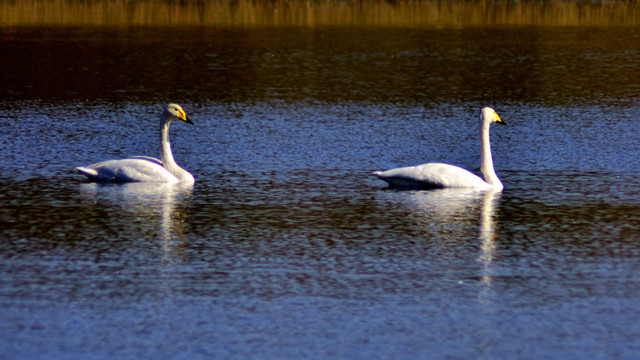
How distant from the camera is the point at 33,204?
13.6 meters

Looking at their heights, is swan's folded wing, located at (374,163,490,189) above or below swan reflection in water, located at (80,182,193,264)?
above

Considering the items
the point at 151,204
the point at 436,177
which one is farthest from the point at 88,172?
the point at 436,177

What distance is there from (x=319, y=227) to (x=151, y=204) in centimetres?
253

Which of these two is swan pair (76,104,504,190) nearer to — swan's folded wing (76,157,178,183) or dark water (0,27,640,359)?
swan's folded wing (76,157,178,183)

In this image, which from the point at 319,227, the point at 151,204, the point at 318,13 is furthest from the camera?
the point at 318,13

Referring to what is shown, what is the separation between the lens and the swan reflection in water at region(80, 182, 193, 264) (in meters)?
11.9

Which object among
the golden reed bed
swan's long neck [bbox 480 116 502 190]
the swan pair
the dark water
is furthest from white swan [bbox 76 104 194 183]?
the golden reed bed

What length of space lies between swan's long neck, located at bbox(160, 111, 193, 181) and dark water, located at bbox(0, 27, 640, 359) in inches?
19.1

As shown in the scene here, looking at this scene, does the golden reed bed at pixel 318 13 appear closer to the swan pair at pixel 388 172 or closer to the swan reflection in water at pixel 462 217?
the swan pair at pixel 388 172

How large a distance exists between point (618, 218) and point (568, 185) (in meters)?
2.25

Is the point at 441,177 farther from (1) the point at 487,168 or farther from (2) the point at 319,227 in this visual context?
(2) the point at 319,227

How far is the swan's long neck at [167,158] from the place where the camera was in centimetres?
1540

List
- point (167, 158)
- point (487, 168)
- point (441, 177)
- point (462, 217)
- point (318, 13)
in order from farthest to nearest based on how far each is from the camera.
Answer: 1. point (318, 13)
2. point (167, 158)
3. point (487, 168)
4. point (441, 177)
5. point (462, 217)

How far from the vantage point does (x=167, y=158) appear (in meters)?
15.7
